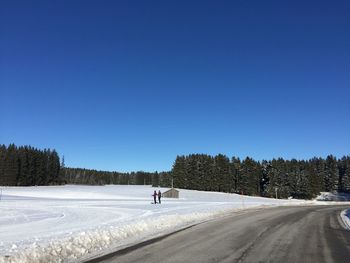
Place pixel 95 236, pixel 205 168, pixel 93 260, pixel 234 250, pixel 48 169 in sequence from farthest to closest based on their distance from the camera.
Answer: pixel 48 169, pixel 205 168, pixel 95 236, pixel 234 250, pixel 93 260

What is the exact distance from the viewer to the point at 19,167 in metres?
135

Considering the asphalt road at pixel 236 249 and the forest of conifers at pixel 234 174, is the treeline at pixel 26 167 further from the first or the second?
the asphalt road at pixel 236 249

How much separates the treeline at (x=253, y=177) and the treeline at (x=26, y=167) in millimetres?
45258

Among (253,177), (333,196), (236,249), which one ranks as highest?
(253,177)

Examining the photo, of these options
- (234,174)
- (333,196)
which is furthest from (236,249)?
(333,196)

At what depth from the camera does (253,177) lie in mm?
127375

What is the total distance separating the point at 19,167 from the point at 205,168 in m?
57.5

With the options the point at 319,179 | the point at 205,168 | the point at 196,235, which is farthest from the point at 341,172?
the point at 196,235

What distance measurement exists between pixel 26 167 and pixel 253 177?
70.6m

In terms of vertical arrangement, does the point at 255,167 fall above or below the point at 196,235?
above

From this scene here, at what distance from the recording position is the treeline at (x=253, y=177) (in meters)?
120

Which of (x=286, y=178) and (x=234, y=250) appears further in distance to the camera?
(x=286, y=178)

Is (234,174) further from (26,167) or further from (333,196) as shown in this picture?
(26,167)

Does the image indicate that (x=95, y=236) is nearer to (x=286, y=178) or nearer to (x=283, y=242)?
(x=283, y=242)
